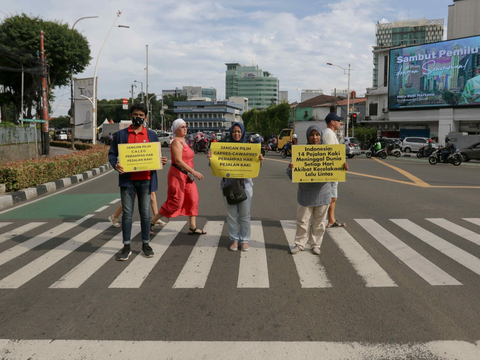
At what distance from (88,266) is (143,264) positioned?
0.61 metres

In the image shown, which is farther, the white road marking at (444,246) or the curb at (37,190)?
the curb at (37,190)

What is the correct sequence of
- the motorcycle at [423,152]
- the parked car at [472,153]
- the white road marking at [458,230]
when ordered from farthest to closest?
the motorcycle at [423,152], the parked car at [472,153], the white road marking at [458,230]

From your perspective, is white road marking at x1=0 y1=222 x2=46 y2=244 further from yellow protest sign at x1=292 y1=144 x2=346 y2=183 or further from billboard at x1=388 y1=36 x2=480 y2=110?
billboard at x1=388 y1=36 x2=480 y2=110

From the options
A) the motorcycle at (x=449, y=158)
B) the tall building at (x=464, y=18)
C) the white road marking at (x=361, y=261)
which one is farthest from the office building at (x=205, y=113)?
the white road marking at (x=361, y=261)

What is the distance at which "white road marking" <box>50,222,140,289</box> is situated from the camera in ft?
15.1

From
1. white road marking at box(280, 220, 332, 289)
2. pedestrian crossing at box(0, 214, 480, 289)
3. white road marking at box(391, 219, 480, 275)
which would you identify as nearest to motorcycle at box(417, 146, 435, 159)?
pedestrian crossing at box(0, 214, 480, 289)

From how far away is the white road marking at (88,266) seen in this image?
4.60 meters

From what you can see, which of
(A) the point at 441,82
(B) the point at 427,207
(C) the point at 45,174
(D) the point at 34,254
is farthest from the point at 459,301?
(A) the point at 441,82

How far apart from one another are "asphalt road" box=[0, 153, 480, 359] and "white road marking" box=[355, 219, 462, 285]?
0.02m

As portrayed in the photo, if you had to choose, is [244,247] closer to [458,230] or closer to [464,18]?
[458,230]

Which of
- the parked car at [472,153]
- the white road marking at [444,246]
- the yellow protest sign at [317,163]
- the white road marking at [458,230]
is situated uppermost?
the yellow protest sign at [317,163]

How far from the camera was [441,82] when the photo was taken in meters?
52.0

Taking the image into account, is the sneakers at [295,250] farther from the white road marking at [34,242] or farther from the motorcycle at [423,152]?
Result: the motorcycle at [423,152]

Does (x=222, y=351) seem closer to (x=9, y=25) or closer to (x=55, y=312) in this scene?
(x=55, y=312)
